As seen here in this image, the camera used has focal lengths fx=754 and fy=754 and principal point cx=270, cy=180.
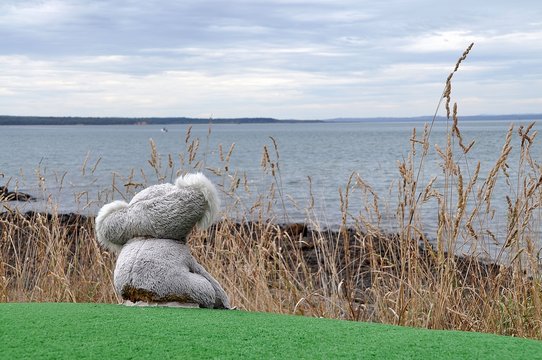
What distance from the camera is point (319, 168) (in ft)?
113

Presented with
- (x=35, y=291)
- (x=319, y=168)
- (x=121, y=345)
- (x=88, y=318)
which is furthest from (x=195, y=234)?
(x=319, y=168)

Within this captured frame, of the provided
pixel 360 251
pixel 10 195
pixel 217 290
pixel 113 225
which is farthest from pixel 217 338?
pixel 10 195

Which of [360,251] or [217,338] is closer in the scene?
[217,338]

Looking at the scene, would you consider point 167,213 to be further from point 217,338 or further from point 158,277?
point 217,338

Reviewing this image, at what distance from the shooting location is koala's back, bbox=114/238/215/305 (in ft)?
12.4

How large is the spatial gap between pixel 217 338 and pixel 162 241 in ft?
2.99

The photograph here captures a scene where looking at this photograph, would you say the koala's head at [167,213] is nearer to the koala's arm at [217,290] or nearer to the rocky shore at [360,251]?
the koala's arm at [217,290]

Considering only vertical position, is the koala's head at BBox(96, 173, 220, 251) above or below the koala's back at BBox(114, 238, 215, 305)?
above

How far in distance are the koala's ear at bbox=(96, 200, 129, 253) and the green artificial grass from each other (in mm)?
491

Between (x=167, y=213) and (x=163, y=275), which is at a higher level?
(x=167, y=213)

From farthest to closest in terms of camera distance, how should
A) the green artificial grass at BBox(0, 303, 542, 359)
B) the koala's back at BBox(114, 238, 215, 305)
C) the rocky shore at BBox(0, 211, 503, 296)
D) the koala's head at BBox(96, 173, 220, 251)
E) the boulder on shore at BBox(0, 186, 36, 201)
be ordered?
1. the boulder on shore at BBox(0, 186, 36, 201)
2. the rocky shore at BBox(0, 211, 503, 296)
3. the koala's head at BBox(96, 173, 220, 251)
4. the koala's back at BBox(114, 238, 215, 305)
5. the green artificial grass at BBox(0, 303, 542, 359)

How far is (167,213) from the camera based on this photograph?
12.9 ft


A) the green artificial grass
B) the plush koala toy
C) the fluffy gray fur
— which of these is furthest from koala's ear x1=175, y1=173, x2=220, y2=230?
the green artificial grass

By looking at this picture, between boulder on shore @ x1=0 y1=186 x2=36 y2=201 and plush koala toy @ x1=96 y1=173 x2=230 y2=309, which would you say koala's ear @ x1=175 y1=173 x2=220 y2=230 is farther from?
boulder on shore @ x1=0 y1=186 x2=36 y2=201
